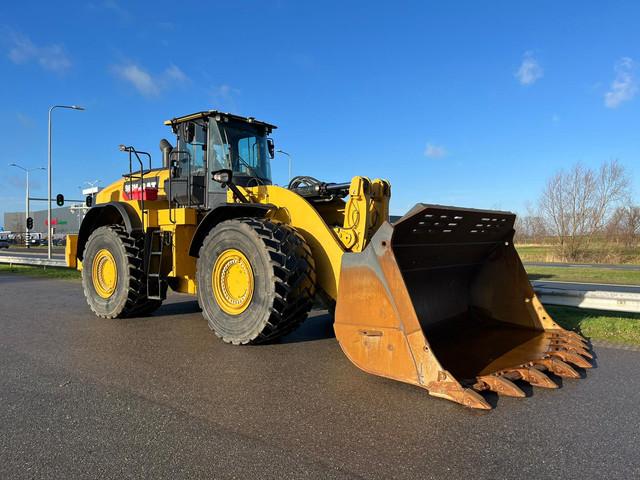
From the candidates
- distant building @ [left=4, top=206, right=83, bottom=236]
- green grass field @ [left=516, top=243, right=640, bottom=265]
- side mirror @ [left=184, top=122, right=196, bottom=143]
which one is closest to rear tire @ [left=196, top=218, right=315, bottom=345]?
side mirror @ [left=184, top=122, right=196, bottom=143]

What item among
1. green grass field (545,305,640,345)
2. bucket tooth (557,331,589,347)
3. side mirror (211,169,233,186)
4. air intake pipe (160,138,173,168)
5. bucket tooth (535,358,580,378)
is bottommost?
green grass field (545,305,640,345)

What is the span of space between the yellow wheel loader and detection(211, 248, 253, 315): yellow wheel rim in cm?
2

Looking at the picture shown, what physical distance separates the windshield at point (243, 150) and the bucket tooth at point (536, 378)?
451cm

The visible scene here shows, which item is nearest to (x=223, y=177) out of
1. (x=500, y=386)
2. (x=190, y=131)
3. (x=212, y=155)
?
(x=212, y=155)

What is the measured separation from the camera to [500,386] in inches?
144

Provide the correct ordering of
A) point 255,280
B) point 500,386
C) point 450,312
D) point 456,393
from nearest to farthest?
1. point 456,393
2. point 500,386
3. point 255,280
4. point 450,312

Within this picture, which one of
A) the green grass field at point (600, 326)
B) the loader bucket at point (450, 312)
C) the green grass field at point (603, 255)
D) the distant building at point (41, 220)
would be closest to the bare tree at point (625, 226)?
the green grass field at point (603, 255)

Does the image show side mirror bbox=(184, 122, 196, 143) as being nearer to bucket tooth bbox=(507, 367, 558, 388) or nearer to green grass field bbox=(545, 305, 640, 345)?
bucket tooth bbox=(507, 367, 558, 388)

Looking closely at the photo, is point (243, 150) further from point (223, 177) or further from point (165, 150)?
point (165, 150)

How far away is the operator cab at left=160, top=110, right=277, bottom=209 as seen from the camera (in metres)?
6.88

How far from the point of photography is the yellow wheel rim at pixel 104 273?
25.1ft

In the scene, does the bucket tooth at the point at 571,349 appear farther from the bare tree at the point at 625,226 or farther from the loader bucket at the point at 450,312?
the bare tree at the point at 625,226

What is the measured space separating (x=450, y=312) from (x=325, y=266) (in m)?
1.60

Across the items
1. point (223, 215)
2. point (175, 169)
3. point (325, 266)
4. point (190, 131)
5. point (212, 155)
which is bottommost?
point (325, 266)
